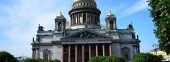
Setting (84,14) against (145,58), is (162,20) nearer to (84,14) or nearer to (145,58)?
(145,58)

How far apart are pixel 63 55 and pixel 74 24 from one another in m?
13.4

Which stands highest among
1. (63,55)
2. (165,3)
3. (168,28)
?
(165,3)

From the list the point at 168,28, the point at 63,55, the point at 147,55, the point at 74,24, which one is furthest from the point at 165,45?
the point at 74,24

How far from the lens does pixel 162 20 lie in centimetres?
2598

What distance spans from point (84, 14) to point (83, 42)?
14019 millimetres

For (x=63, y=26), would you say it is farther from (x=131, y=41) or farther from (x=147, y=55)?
(x=147, y=55)

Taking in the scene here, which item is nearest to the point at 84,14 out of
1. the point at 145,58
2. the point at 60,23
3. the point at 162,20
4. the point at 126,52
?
the point at 60,23

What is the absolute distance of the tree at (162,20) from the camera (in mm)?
25375

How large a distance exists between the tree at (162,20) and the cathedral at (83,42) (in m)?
68.4

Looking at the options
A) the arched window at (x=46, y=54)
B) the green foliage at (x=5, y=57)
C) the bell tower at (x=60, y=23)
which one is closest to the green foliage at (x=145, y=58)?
the green foliage at (x=5, y=57)

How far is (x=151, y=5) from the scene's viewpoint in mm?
28031

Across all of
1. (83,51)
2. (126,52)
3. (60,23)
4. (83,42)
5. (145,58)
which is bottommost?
(126,52)

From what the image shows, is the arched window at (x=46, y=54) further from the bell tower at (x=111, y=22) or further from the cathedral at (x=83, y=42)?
the bell tower at (x=111, y=22)

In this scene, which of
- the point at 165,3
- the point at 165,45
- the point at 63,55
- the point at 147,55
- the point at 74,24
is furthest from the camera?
the point at 74,24
